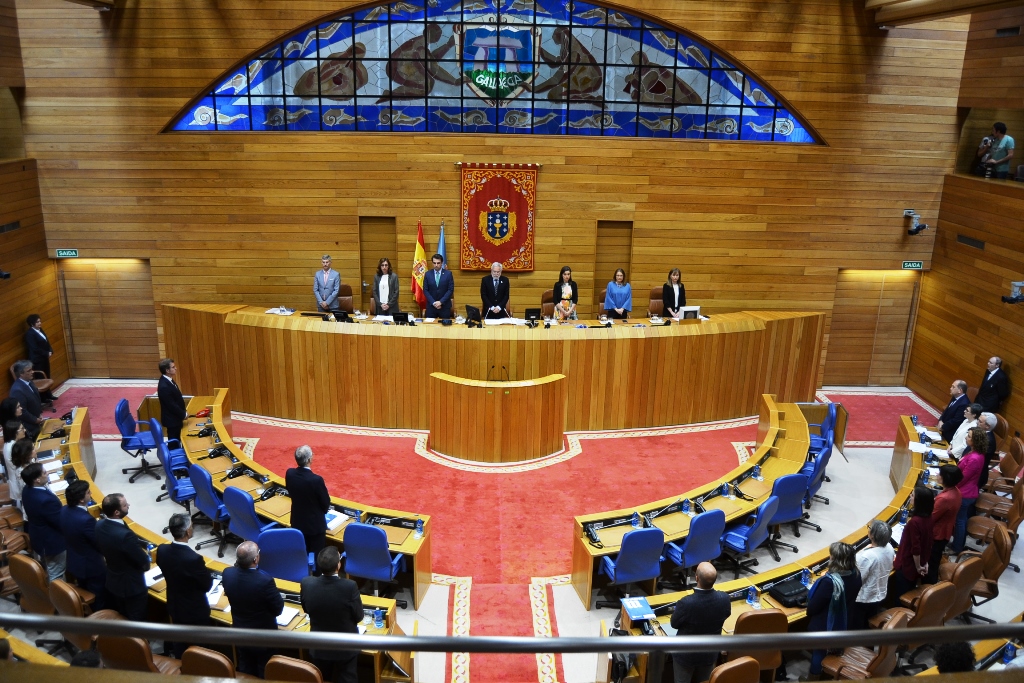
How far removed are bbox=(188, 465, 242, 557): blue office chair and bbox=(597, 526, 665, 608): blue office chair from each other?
362 cm

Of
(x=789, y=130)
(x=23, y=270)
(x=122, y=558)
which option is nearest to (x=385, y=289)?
(x=23, y=270)

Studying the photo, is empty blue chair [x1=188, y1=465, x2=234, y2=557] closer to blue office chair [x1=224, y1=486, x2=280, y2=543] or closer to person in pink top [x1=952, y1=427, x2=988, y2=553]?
blue office chair [x1=224, y1=486, x2=280, y2=543]

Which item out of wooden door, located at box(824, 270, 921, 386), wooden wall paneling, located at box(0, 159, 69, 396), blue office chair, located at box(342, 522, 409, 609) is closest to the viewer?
blue office chair, located at box(342, 522, 409, 609)

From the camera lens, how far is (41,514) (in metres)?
6.54

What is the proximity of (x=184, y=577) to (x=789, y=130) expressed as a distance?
35.9 feet

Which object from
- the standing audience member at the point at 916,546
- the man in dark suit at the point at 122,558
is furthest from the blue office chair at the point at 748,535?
the man in dark suit at the point at 122,558

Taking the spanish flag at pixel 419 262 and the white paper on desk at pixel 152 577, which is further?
the spanish flag at pixel 419 262

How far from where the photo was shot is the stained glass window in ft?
38.8

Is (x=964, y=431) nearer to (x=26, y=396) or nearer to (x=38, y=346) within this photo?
(x=26, y=396)

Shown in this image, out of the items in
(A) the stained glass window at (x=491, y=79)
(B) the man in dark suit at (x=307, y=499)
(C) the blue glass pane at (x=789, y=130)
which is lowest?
(B) the man in dark suit at (x=307, y=499)

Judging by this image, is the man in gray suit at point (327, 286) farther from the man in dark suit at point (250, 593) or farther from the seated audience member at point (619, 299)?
the man in dark suit at point (250, 593)

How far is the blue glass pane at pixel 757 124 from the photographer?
12.4 m

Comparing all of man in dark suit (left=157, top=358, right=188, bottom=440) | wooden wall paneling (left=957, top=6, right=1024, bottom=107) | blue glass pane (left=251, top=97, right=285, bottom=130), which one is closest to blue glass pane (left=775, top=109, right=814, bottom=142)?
wooden wall paneling (left=957, top=6, right=1024, bottom=107)

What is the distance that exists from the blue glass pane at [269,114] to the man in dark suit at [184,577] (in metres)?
8.29
